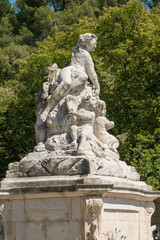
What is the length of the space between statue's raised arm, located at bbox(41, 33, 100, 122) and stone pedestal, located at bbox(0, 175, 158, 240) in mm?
1755

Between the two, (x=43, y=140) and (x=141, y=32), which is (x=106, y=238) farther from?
(x=141, y=32)

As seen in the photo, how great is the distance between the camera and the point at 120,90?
22281mm

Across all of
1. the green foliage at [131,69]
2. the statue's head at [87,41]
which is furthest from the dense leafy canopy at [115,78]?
the statue's head at [87,41]

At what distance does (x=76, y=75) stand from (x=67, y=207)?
3.01m

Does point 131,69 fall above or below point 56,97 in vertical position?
above

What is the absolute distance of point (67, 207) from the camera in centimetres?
963

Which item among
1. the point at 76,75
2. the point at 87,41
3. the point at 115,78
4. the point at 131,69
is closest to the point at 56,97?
→ the point at 76,75

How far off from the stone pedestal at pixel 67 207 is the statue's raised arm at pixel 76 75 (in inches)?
69.1

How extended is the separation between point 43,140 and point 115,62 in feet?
42.1

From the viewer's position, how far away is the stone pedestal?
30.7ft

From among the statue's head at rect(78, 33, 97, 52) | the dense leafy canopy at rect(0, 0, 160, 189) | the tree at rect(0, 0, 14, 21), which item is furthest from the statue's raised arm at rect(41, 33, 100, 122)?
the tree at rect(0, 0, 14, 21)

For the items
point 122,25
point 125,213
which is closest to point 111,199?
point 125,213

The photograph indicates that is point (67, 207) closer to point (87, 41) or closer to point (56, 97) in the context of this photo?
point (56, 97)

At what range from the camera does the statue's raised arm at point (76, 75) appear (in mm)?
10922
